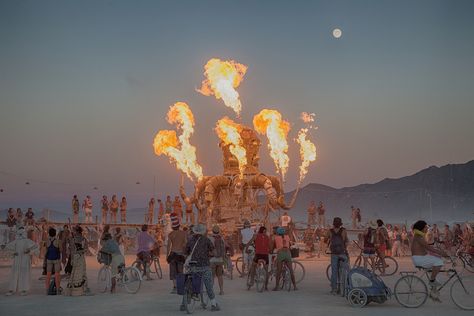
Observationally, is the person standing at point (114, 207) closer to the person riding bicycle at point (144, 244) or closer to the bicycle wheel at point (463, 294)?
the person riding bicycle at point (144, 244)

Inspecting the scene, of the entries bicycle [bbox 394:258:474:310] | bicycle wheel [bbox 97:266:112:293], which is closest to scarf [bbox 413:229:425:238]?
bicycle [bbox 394:258:474:310]

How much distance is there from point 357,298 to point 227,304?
325 cm

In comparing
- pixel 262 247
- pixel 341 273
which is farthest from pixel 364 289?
pixel 262 247

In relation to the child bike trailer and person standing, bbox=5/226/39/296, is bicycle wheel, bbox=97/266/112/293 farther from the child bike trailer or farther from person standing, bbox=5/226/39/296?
the child bike trailer

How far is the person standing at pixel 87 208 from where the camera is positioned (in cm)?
3900

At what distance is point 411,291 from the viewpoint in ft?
43.2

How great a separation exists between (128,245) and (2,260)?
11.4m

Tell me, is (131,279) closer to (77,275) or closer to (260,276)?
(77,275)

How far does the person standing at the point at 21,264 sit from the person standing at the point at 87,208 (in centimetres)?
2286

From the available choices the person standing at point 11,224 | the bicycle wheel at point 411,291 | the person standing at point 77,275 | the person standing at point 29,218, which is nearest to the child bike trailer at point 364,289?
the bicycle wheel at point 411,291

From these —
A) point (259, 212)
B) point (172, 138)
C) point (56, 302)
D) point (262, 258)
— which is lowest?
point (56, 302)

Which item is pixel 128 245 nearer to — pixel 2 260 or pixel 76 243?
pixel 2 260

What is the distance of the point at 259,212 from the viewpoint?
37.7 metres

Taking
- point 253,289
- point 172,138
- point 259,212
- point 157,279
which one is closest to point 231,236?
point 259,212
